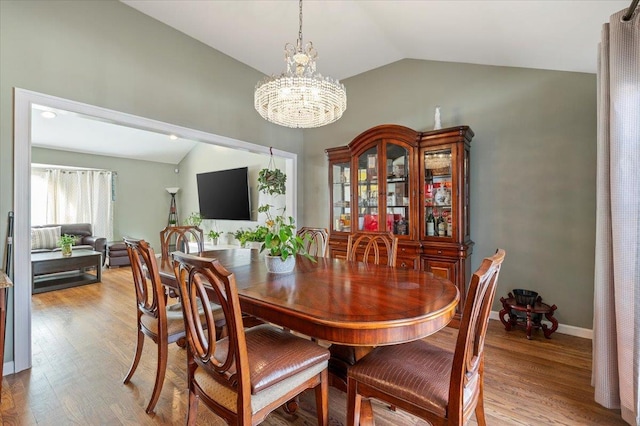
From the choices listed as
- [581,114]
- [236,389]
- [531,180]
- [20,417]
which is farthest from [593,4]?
[20,417]

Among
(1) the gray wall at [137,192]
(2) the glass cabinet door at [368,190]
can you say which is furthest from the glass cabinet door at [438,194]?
(1) the gray wall at [137,192]

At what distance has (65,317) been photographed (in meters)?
3.29

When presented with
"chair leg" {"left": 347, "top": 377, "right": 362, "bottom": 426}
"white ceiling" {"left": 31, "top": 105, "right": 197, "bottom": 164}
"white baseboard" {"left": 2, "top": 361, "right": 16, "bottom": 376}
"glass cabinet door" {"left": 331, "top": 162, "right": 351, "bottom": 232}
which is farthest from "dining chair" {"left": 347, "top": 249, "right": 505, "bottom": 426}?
"white ceiling" {"left": 31, "top": 105, "right": 197, "bottom": 164}

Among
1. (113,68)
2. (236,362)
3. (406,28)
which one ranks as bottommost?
(236,362)

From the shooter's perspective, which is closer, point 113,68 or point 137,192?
point 113,68

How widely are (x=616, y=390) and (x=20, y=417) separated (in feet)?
11.4

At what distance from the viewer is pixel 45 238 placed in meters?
5.41

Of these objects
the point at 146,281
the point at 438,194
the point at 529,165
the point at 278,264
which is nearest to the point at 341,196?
the point at 438,194

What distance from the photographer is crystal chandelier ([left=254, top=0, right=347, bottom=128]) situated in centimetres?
206

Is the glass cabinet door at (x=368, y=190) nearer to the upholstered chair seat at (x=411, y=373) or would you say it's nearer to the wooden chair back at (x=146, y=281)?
the upholstered chair seat at (x=411, y=373)

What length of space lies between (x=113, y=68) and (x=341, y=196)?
2710 mm

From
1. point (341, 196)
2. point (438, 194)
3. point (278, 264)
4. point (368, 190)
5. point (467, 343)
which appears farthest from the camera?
point (341, 196)

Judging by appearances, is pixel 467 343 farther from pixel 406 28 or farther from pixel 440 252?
pixel 406 28

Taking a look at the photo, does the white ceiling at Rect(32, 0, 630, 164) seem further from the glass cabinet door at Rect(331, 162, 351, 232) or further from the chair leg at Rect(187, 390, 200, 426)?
the chair leg at Rect(187, 390, 200, 426)
